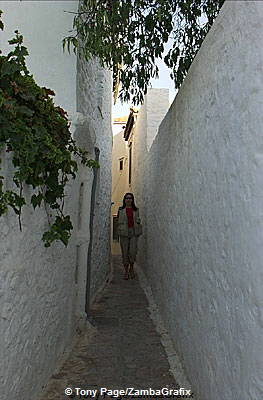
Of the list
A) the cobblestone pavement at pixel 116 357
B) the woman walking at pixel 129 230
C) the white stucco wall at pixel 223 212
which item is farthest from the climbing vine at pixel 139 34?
the woman walking at pixel 129 230

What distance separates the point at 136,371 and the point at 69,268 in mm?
1201

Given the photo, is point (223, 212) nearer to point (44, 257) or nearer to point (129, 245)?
point (44, 257)

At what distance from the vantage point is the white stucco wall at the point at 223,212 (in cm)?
187

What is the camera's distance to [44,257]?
326cm

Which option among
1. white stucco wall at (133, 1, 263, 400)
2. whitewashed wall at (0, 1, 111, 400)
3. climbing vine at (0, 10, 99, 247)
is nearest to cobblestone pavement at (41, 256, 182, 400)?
whitewashed wall at (0, 1, 111, 400)

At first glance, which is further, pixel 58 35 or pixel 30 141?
pixel 58 35

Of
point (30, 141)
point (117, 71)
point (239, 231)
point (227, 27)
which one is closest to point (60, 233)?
point (30, 141)

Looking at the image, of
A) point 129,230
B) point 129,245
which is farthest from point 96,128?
point 129,245

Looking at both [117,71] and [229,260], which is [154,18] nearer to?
[117,71]

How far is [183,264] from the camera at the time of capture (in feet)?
11.9

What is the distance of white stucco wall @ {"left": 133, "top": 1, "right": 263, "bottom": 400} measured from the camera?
1865 millimetres

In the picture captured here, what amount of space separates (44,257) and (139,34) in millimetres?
2345

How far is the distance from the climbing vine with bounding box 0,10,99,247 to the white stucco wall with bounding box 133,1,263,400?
1.00 meters

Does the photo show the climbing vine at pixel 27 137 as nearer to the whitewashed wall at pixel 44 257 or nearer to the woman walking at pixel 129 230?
the whitewashed wall at pixel 44 257
